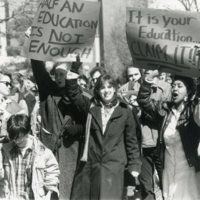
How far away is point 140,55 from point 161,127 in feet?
2.54

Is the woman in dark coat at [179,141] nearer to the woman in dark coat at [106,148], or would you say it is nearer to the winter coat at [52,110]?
the woman in dark coat at [106,148]

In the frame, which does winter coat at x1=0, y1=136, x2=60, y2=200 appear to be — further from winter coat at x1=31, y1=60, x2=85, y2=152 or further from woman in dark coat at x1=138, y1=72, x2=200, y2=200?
woman in dark coat at x1=138, y1=72, x2=200, y2=200

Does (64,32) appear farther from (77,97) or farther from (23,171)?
(23,171)

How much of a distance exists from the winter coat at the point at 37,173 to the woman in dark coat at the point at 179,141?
1173 millimetres

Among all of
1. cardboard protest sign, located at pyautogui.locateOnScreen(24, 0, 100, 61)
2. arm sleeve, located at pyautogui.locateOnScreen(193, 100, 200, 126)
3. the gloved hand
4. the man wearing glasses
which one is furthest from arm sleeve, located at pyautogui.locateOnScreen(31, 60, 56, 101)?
the man wearing glasses

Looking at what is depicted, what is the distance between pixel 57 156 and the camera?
6523 mm

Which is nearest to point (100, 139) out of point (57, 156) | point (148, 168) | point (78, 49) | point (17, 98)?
point (57, 156)

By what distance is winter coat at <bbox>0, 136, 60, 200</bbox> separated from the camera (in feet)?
18.0

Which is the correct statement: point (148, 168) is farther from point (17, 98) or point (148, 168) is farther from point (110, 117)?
point (17, 98)

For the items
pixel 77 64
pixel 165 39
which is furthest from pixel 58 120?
pixel 165 39

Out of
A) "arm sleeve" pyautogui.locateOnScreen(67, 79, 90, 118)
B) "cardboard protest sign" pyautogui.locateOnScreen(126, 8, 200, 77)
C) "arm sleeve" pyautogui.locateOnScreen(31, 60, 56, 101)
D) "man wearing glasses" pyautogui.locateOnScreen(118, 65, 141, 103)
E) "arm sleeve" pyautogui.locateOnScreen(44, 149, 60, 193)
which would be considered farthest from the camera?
"man wearing glasses" pyautogui.locateOnScreen(118, 65, 141, 103)

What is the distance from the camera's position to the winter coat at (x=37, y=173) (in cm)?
550

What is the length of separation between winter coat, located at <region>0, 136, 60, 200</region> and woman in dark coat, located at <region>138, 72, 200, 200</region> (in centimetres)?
117

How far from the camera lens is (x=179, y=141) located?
612cm
